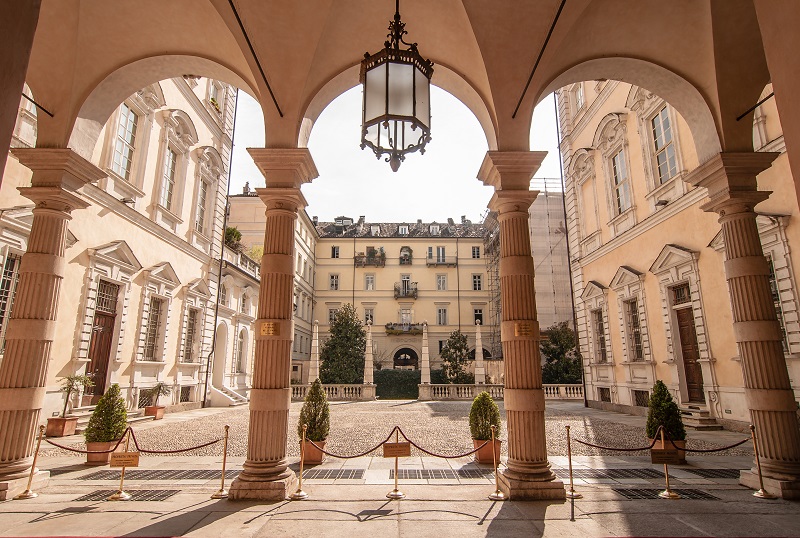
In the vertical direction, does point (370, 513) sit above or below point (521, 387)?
below

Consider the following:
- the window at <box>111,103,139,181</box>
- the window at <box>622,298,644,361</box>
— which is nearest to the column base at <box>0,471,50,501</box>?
the window at <box>111,103,139,181</box>

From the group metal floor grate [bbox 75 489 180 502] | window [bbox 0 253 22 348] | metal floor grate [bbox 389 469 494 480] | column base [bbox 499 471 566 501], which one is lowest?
metal floor grate [bbox 389 469 494 480]

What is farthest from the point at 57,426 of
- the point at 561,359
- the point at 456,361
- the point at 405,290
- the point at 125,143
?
the point at 405,290

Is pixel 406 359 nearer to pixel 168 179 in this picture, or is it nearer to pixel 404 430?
pixel 404 430

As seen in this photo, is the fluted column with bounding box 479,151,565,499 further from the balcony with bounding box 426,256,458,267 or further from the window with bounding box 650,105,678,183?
the balcony with bounding box 426,256,458,267

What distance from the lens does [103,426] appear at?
8047 millimetres

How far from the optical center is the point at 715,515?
5203mm

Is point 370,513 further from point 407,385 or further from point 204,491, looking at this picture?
point 407,385

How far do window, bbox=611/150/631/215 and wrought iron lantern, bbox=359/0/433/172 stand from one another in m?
14.1

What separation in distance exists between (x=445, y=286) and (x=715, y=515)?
38.2 metres

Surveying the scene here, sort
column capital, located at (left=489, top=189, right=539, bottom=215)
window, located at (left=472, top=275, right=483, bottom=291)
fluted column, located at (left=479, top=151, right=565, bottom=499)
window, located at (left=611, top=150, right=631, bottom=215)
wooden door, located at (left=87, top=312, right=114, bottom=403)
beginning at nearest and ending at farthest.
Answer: fluted column, located at (left=479, top=151, right=565, bottom=499)
column capital, located at (left=489, top=189, right=539, bottom=215)
wooden door, located at (left=87, top=312, right=114, bottom=403)
window, located at (left=611, top=150, right=631, bottom=215)
window, located at (left=472, top=275, right=483, bottom=291)

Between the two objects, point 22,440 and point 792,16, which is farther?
point 22,440

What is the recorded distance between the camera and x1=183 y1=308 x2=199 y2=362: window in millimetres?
17986

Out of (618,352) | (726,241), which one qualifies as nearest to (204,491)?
(726,241)
